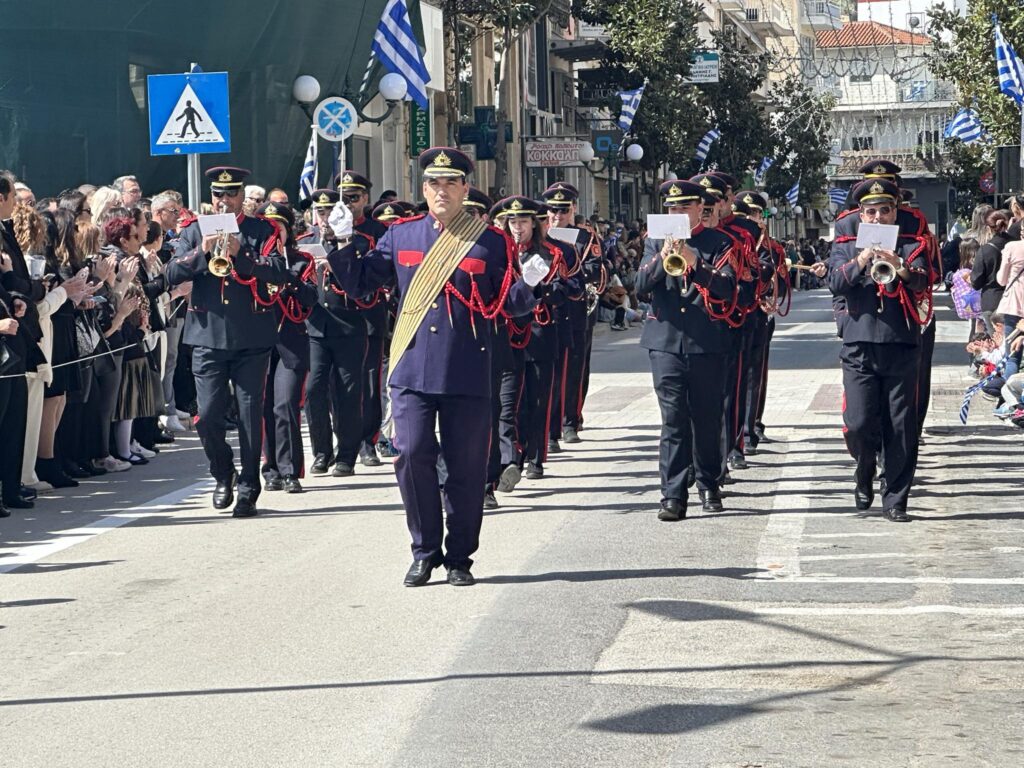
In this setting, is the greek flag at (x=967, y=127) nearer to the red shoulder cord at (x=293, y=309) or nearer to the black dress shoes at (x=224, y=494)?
the red shoulder cord at (x=293, y=309)

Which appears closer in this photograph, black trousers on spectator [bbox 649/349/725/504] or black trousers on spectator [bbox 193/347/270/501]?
black trousers on spectator [bbox 649/349/725/504]

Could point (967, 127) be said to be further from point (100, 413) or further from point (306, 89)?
point (100, 413)

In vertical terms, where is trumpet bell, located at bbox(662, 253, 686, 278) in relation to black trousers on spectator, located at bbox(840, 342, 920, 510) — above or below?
above

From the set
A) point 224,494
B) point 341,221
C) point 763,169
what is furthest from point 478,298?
point 763,169

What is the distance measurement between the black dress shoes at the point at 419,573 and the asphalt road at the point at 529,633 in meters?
0.11

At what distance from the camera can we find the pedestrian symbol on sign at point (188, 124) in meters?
16.4

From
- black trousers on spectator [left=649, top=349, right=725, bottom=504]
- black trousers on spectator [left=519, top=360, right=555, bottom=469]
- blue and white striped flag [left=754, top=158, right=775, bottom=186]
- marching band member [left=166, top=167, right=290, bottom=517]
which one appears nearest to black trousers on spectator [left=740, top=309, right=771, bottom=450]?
black trousers on spectator [left=519, top=360, right=555, bottom=469]

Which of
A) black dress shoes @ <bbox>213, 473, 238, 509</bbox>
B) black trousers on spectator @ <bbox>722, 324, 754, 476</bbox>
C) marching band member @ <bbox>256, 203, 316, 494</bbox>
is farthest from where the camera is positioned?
black trousers on spectator @ <bbox>722, 324, 754, 476</bbox>

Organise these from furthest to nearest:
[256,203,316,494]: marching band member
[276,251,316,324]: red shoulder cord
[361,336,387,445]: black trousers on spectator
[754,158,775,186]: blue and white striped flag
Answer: [754,158,775,186]: blue and white striped flag < [361,336,387,445]: black trousers on spectator < [276,251,316,324]: red shoulder cord < [256,203,316,494]: marching band member

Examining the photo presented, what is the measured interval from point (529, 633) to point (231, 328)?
4215 mm

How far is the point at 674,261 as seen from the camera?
34.4ft

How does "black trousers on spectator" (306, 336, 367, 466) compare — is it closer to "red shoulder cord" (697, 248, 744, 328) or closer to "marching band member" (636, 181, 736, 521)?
"marching band member" (636, 181, 736, 521)

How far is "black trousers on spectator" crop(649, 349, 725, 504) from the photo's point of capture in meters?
10.8

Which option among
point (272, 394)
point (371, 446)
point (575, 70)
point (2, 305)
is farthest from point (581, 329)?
point (575, 70)
